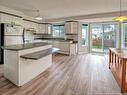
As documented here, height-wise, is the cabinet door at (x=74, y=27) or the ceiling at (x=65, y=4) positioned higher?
the ceiling at (x=65, y=4)

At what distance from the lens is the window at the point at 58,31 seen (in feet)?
29.5

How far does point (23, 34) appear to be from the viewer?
6.54m

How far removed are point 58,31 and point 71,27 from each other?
1.62 metres

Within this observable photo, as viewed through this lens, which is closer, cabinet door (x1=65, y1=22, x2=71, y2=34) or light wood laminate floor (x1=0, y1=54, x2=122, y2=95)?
light wood laminate floor (x1=0, y1=54, x2=122, y2=95)

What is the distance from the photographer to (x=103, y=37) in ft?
27.9

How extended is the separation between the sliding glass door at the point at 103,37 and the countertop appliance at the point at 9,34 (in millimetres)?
5286

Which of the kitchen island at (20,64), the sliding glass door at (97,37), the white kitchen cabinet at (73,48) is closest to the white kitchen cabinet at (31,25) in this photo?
the white kitchen cabinet at (73,48)

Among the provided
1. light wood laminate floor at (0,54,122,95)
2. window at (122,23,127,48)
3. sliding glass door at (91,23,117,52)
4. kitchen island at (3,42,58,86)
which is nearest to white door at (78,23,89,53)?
sliding glass door at (91,23,117,52)

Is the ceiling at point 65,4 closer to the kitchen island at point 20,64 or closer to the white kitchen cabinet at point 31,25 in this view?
the white kitchen cabinet at point 31,25

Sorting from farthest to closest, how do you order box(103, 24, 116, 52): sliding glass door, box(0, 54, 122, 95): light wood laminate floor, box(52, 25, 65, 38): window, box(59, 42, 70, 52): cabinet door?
box(52, 25, 65, 38): window, box(103, 24, 116, 52): sliding glass door, box(59, 42, 70, 52): cabinet door, box(0, 54, 122, 95): light wood laminate floor

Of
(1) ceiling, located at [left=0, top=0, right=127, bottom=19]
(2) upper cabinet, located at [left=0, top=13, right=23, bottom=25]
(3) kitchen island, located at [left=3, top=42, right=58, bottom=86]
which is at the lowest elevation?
(3) kitchen island, located at [left=3, top=42, right=58, bottom=86]

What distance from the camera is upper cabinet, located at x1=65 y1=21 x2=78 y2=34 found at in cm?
786

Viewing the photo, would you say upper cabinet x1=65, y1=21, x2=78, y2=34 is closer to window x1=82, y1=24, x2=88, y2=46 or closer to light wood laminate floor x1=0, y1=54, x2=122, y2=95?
window x1=82, y1=24, x2=88, y2=46

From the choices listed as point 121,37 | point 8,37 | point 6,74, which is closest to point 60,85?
point 6,74
